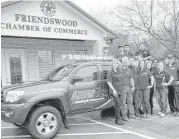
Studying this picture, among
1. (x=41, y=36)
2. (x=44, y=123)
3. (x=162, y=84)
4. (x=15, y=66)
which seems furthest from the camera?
(x=15, y=66)

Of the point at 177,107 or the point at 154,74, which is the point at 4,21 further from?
the point at 177,107

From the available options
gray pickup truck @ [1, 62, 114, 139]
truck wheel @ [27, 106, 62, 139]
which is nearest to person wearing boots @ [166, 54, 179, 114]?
gray pickup truck @ [1, 62, 114, 139]

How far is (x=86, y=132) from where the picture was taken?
585 cm

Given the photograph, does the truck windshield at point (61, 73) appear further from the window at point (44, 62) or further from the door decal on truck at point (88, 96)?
the window at point (44, 62)

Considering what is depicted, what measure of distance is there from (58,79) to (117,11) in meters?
10.9

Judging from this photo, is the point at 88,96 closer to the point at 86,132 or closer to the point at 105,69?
the point at 86,132

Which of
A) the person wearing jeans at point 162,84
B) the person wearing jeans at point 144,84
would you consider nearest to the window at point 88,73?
the person wearing jeans at point 144,84

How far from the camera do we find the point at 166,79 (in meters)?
7.38

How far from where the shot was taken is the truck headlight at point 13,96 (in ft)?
16.8

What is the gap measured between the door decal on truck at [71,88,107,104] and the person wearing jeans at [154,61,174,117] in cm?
186

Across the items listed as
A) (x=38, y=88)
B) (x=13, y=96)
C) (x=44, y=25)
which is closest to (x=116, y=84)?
(x=38, y=88)

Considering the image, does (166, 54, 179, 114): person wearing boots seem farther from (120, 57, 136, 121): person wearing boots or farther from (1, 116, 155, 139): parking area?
(1, 116, 155, 139): parking area

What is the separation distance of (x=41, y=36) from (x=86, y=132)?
209 inches

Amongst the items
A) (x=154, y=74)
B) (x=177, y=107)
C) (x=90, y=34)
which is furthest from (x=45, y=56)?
(x=177, y=107)
